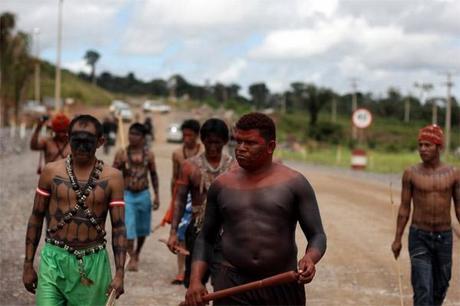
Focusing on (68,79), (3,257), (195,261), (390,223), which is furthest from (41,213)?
(68,79)

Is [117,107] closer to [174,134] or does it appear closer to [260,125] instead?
[260,125]

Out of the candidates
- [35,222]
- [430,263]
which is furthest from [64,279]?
[430,263]

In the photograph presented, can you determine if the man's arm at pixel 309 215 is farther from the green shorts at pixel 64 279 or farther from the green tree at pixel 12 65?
the green tree at pixel 12 65

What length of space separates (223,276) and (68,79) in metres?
112

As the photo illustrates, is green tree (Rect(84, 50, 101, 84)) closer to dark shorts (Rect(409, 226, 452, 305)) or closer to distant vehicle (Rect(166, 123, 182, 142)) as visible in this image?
distant vehicle (Rect(166, 123, 182, 142))

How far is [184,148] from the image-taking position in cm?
970

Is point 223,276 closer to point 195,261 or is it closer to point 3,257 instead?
point 195,261

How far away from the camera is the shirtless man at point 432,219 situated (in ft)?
23.6

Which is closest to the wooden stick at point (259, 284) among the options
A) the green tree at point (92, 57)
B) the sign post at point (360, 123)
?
the sign post at point (360, 123)

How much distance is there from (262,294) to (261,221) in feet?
1.22

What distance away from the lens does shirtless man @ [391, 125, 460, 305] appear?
23.6ft

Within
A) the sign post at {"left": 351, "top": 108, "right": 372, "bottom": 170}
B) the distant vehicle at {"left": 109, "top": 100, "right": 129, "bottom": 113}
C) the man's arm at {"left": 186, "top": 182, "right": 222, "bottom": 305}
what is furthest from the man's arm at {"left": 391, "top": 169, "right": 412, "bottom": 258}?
the sign post at {"left": 351, "top": 108, "right": 372, "bottom": 170}

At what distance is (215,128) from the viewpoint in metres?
7.39

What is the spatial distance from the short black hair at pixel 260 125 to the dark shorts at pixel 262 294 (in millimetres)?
734
